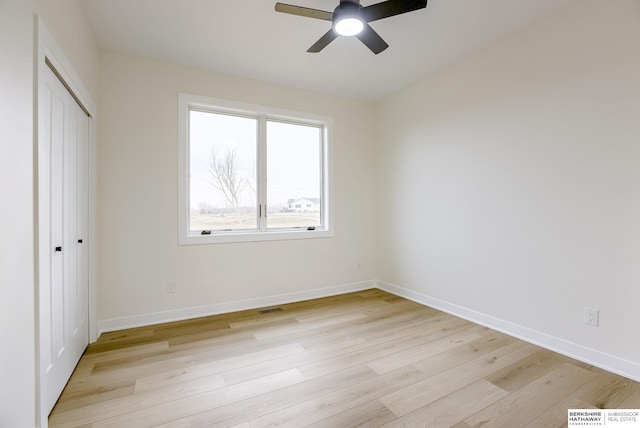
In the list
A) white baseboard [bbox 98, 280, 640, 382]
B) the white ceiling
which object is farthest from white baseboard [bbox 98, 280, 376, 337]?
the white ceiling

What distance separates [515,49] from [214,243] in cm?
357

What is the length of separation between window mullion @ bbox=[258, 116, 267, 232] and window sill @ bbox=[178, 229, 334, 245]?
0.14 m

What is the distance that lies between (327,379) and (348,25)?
2493mm

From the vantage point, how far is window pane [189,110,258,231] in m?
3.30

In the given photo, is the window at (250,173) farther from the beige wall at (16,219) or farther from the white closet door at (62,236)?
the beige wall at (16,219)

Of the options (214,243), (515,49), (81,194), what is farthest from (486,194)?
(81,194)

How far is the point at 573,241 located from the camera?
7.55ft

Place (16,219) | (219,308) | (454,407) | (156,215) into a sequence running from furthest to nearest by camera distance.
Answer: (219,308)
(156,215)
(454,407)
(16,219)

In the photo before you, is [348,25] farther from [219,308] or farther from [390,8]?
[219,308]

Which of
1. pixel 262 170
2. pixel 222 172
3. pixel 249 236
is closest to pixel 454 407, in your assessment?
pixel 249 236

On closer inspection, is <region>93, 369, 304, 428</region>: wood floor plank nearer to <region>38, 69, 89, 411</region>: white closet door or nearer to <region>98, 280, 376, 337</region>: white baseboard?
<region>38, 69, 89, 411</region>: white closet door

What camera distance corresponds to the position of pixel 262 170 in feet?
11.9

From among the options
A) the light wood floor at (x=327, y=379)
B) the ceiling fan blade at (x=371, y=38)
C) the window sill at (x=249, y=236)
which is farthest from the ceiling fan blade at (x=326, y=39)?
the light wood floor at (x=327, y=379)

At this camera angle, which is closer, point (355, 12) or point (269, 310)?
A: point (355, 12)
